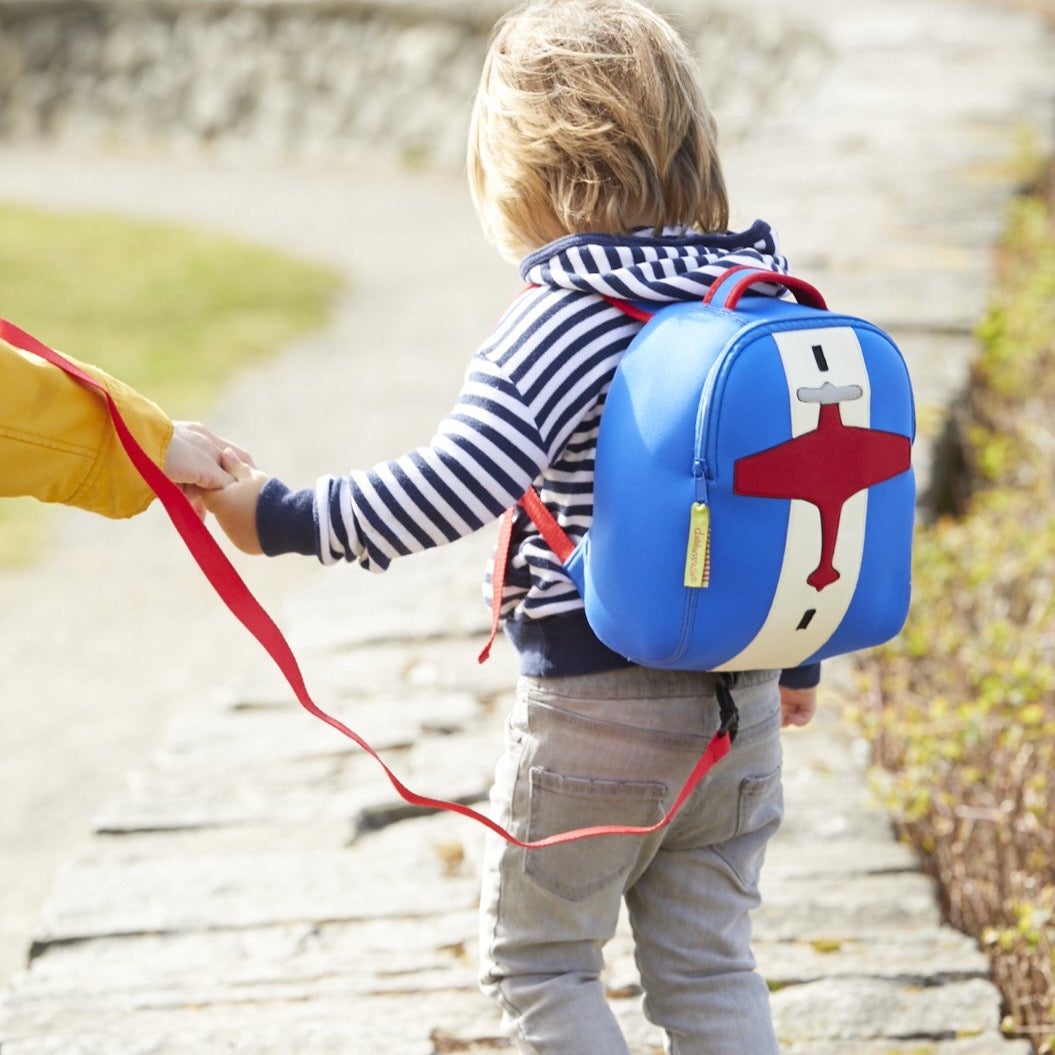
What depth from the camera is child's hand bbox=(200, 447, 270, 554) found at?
1.90 m

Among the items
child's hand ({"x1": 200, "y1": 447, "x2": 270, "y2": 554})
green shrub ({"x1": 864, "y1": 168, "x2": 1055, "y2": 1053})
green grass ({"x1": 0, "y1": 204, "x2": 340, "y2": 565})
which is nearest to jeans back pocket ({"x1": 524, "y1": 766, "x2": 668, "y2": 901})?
child's hand ({"x1": 200, "y1": 447, "x2": 270, "y2": 554})

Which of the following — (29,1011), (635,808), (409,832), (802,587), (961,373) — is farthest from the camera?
(961,373)

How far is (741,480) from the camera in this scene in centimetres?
172

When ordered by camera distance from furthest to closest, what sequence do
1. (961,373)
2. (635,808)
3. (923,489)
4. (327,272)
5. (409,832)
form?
(327,272) → (961,373) → (923,489) → (409,832) → (635,808)

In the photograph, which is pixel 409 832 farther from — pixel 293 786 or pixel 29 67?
pixel 29 67

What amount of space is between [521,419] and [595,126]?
0.35m

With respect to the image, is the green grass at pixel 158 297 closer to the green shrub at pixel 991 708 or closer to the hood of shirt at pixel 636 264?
the green shrub at pixel 991 708

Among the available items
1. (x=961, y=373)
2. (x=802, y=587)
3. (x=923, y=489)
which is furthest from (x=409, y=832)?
(x=961, y=373)

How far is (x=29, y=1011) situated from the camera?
2398 mm

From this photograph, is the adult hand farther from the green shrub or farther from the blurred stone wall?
the blurred stone wall

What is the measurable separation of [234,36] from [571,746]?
44.2 feet

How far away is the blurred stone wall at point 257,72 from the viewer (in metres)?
13.5

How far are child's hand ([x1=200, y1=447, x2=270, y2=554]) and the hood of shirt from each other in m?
0.41

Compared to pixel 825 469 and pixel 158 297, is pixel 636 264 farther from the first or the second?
pixel 158 297
